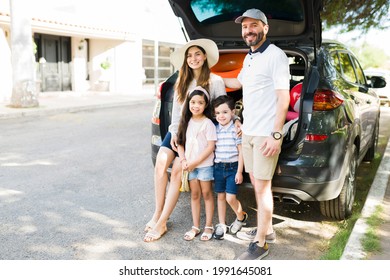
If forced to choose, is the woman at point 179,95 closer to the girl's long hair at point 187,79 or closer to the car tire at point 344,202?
the girl's long hair at point 187,79

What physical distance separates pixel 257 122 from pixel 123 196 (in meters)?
2.15

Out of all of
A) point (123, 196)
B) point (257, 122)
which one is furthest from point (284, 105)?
point (123, 196)

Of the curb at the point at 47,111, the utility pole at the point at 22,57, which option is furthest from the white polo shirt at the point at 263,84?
the utility pole at the point at 22,57

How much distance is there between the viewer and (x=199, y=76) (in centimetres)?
380

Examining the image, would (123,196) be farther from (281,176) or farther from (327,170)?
(327,170)

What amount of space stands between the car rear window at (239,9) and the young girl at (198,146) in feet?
3.95

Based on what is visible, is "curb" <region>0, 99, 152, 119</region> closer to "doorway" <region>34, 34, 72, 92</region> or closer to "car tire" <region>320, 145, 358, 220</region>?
"doorway" <region>34, 34, 72, 92</region>

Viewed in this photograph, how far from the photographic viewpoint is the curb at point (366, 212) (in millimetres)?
3152

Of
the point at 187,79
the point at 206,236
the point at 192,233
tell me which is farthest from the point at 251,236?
the point at 187,79

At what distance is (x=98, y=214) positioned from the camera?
422cm

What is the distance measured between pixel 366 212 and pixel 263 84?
1.75 meters

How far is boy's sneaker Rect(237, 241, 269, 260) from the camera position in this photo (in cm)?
328

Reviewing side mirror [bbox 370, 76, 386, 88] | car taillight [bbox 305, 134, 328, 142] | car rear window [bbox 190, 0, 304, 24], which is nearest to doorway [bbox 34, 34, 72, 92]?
car rear window [bbox 190, 0, 304, 24]

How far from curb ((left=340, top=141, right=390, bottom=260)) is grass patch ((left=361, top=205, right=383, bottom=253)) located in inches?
1.2
